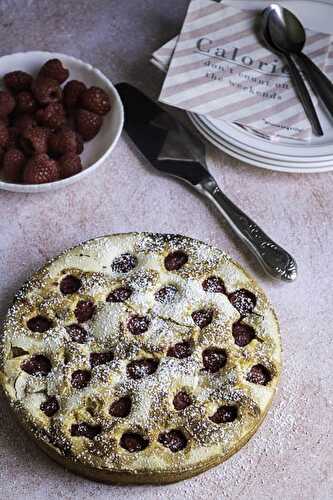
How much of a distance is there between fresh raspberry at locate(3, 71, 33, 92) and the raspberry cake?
450 mm

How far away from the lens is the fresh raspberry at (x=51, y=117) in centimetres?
156

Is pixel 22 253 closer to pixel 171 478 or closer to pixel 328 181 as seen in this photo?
pixel 171 478

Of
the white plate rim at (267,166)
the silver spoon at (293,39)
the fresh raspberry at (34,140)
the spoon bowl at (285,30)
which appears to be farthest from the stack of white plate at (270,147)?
the fresh raspberry at (34,140)

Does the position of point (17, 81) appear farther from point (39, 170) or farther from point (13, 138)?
point (39, 170)

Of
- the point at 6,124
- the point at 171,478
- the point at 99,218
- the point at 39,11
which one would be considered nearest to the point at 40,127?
the point at 6,124

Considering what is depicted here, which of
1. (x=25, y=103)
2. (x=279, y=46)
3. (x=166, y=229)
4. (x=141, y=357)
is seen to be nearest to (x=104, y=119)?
(x=25, y=103)

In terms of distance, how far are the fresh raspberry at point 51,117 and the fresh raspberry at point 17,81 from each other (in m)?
0.10

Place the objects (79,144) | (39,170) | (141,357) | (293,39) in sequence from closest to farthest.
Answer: (141,357)
(39,170)
(79,144)
(293,39)

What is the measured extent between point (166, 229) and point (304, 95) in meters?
0.44

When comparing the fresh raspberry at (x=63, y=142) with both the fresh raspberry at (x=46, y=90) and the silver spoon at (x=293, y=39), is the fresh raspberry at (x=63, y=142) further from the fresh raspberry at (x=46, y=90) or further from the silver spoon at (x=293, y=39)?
the silver spoon at (x=293, y=39)

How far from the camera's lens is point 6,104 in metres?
1.57

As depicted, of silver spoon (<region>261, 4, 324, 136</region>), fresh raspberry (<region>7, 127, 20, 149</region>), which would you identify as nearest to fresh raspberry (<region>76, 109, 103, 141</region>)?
fresh raspberry (<region>7, 127, 20, 149</region>)

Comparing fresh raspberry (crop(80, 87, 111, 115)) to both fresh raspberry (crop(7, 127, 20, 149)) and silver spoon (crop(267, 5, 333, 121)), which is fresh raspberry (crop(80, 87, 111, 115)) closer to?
fresh raspberry (crop(7, 127, 20, 149))

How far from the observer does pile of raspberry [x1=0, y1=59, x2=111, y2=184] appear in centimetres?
150
